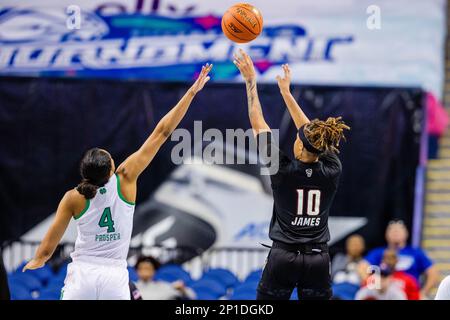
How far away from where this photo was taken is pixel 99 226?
6941 millimetres

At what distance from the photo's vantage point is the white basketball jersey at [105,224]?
692 cm

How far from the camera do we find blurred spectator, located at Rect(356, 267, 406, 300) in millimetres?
9977

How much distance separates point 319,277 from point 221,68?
6.87m

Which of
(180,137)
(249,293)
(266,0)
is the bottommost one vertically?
(249,293)

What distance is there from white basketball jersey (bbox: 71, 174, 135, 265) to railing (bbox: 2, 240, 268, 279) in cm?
657

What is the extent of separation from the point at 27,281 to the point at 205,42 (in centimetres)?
494

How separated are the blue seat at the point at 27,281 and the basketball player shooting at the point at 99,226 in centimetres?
382

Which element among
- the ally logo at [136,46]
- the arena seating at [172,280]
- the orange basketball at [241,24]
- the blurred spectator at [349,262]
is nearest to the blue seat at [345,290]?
the blurred spectator at [349,262]

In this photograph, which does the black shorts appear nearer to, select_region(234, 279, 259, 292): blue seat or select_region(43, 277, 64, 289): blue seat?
select_region(234, 279, 259, 292): blue seat

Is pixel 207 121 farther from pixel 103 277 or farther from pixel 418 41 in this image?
pixel 103 277

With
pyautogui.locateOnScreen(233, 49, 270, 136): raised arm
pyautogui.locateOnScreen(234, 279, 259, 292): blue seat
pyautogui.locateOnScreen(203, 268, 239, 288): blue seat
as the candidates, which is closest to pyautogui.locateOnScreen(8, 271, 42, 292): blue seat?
pyautogui.locateOnScreen(203, 268, 239, 288): blue seat

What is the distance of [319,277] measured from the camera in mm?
7434

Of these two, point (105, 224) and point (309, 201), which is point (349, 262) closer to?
point (309, 201)
